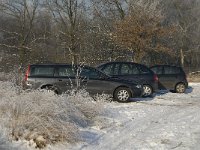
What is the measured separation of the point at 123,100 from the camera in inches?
640

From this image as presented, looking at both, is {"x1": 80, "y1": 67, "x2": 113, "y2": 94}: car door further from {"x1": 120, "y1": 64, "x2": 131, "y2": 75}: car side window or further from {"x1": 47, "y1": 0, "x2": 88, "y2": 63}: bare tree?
{"x1": 47, "y1": 0, "x2": 88, "y2": 63}: bare tree

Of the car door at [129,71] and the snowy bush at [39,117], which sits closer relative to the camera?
the snowy bush at [39,117]

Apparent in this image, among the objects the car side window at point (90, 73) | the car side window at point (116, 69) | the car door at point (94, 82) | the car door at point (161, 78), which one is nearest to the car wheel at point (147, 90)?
the car side window at point (116, 69)

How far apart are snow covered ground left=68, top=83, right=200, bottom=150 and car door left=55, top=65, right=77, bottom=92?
6.41 feet

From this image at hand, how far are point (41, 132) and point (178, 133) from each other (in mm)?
3679

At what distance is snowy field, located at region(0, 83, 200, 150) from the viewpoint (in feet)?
29.0

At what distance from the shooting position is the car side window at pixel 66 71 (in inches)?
633

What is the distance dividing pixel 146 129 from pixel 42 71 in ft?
22.0

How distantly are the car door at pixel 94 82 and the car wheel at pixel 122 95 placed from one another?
A: 11.8 inches

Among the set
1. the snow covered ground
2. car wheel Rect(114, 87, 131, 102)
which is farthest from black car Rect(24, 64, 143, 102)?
the snow covered ground

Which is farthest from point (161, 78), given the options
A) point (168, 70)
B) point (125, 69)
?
point (125, 69)

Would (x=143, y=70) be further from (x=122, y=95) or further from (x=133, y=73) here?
(x=122, y=95)

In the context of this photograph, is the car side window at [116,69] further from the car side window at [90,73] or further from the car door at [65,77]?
the car door at [65,77]

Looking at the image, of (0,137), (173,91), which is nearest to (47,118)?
(0,137)
